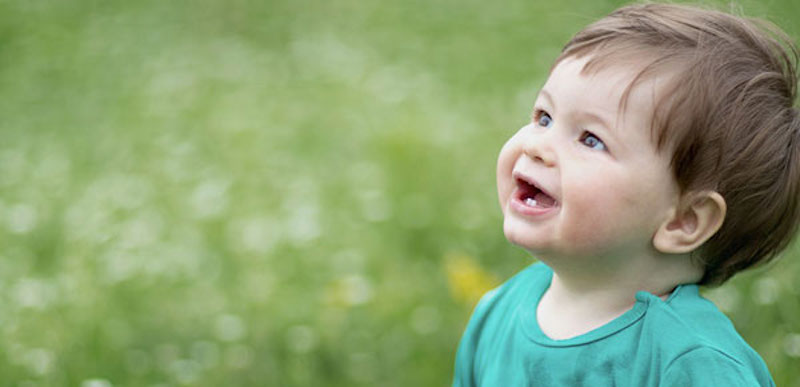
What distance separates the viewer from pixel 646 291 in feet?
6.17

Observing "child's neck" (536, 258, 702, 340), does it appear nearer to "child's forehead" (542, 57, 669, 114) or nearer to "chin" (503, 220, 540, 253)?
"chin" (503, 220, 540, 253)

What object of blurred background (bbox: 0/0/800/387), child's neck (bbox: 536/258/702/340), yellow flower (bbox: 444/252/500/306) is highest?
blurred background (bbox: 0/0/800/387)

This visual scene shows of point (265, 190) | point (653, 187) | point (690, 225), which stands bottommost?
point (690, 225)

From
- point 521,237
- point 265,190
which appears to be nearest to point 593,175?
point 521,237

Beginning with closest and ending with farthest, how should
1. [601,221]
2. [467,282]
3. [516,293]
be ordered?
1. [601,221]
2. [516,293]
3. [467,282]

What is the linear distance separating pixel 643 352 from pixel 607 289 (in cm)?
17

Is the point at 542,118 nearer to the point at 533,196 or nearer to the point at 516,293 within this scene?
the point at 533,196

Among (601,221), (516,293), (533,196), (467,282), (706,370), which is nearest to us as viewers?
(706,370)

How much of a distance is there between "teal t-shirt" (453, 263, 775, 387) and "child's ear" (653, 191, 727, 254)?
0.33 ft

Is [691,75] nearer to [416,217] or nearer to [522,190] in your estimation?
[522,190]

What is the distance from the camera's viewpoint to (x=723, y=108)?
1.75 metres

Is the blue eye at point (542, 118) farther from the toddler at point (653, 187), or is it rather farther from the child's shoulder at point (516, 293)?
the child's shoulder at point (516, 293)

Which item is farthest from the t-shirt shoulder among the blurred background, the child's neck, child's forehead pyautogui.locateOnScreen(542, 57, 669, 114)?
the blurred background

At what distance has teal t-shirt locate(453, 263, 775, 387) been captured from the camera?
1692 mm
